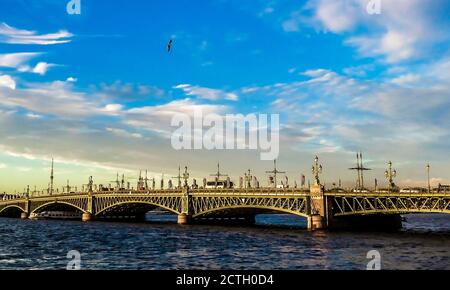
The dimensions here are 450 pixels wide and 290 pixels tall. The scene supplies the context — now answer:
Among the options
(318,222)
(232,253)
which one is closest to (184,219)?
(318,222)

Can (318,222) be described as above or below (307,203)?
below

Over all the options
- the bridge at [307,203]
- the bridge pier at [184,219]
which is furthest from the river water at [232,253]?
the bridge pier at [184,219]

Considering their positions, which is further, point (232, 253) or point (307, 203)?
point (307, 203)

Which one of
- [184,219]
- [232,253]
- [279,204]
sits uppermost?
[279,204]

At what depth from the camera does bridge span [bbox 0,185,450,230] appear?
9138cm

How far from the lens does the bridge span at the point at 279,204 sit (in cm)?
9138

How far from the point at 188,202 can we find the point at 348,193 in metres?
51.7

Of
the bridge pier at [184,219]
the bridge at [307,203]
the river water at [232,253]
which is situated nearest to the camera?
the river water at [232,253]

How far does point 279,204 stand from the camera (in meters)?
111

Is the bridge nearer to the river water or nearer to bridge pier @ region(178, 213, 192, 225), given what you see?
bridge pier @ region(178, 213, 192, 225)

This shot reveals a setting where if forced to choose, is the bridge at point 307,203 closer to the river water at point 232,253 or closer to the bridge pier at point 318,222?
the bridge pier at point 318,222

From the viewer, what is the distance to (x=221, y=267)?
168 feet

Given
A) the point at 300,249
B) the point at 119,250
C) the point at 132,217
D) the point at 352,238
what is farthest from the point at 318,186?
the point at 132,217

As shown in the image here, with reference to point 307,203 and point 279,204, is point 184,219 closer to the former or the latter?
point 279,204
